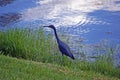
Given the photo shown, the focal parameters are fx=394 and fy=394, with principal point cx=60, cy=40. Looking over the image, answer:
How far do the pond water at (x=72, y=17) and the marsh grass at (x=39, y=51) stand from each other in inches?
90.3

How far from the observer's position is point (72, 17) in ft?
51.5

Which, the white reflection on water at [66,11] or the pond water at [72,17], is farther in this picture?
the white reflection on water at [66,11]

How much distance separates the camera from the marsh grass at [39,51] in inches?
357

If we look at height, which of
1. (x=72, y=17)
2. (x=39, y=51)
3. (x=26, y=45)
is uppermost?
(x=26, y=45)

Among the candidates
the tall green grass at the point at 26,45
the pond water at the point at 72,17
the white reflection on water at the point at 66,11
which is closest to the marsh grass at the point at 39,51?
the tall green grass at the point at 26,45

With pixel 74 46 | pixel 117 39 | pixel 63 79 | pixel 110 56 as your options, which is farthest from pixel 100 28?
pixel 63 79

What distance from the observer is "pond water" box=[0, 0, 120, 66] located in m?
13.4

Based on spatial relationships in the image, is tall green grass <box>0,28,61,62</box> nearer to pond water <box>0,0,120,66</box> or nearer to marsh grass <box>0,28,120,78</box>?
marsh grass <box>0,28,120,78</box>

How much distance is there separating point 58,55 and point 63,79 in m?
3.27

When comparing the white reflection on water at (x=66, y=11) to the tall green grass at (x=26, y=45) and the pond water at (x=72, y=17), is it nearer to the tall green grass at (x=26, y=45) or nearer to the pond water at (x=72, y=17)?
the pond water at (x=72, y=17)

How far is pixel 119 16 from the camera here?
51.4ft

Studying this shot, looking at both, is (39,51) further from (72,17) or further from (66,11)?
(66,11)

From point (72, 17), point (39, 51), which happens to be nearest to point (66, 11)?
point (72, 17)

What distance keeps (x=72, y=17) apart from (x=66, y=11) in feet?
3.64
